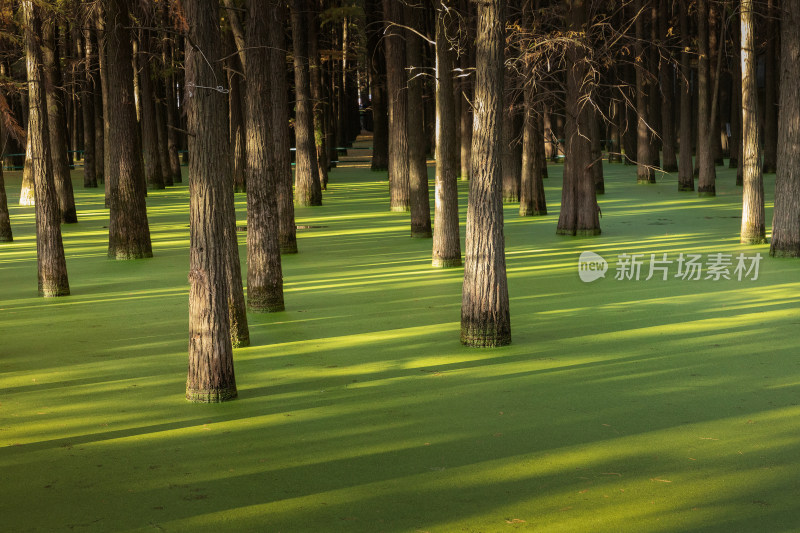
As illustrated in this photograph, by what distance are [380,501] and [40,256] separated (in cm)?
898

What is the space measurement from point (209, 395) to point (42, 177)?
6.53m

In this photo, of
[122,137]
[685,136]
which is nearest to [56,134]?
[122,137]

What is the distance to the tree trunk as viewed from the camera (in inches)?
366

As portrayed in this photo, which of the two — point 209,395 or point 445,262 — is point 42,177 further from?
point 209,395

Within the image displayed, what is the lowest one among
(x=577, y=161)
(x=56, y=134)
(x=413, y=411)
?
(x=413, y=411)

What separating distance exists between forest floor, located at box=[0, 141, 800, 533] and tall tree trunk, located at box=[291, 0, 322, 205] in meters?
11.4

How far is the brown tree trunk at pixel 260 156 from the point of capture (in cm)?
1117

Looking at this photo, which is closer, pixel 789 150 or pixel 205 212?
pixel 205 212

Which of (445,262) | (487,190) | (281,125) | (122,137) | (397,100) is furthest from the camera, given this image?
(397,100)

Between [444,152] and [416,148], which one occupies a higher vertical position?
[416,148]

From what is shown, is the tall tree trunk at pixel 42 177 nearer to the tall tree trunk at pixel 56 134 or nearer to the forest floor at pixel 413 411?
the forest floor at pixel 413 411

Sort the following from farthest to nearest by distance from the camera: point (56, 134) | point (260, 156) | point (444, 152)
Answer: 1. point (56, 134)
2. point (444, 152)
3. point (260, 156)

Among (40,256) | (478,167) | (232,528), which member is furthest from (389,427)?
(40,256)

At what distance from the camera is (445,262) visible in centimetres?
1507
